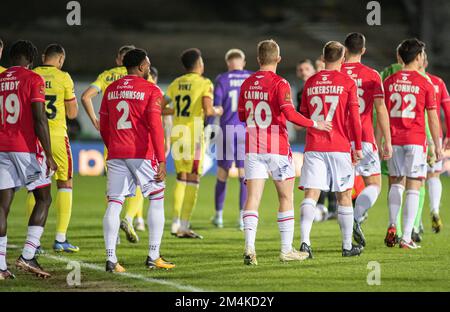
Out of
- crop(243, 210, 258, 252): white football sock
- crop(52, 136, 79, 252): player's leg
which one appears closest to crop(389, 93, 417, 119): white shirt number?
crop(243, 210, 258, 252): white football sock

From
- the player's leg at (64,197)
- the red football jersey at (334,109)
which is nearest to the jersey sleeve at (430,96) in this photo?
the red football jersey at (334,109)

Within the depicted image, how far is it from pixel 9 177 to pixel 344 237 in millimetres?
3676

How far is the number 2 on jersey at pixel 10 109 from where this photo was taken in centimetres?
918

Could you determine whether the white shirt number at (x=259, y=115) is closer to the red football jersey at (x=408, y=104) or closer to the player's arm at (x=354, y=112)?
the player's arm at (x=354, y=112)

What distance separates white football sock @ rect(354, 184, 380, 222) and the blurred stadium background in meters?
19.2

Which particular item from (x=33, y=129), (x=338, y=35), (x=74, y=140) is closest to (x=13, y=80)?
(x=33, y=129)

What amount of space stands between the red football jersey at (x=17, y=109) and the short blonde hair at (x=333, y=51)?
3.03 metres

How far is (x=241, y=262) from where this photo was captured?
405 inches

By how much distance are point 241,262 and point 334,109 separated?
6.17 feet

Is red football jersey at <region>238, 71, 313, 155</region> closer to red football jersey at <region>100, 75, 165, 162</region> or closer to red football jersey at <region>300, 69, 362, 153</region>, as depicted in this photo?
red football jersey at <region>300, 69, 362, 153</region>

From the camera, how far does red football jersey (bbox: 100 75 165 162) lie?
30.9ft

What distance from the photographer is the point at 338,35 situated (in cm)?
3838

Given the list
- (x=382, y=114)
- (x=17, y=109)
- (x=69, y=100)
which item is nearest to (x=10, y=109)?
(x=17, y=109)

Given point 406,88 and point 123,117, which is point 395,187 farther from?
point 123,117
